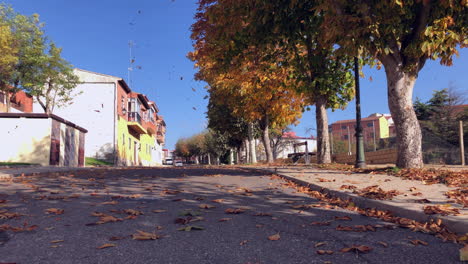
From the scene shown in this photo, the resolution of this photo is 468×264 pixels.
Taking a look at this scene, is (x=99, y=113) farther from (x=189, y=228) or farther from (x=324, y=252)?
(x=324, y=252)

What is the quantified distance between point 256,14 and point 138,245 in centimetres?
728

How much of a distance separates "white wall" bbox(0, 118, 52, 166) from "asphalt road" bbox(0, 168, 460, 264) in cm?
1772

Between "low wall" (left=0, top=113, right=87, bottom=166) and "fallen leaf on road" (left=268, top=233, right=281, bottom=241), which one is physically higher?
"low wall" (left=0, top=113, right=87, bottom=166)

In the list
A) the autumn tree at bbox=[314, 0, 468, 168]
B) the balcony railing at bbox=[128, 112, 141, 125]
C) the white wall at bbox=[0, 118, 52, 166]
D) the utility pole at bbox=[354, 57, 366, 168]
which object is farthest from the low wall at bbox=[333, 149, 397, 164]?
the balcony railing at bbox=[128, 112, 141, 125]

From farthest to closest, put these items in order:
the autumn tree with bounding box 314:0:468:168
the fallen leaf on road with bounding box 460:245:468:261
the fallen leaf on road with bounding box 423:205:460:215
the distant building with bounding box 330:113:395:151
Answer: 1. the distant building with bounding box 330:113:395:151
2. the autumn tree with bounding box 314:0:468:168
3. the fallen leaf on road with bounding box 423:205:460:215
4. the fallen leaf on road with bounding box 460:245:468:261

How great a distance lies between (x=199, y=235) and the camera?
369cm

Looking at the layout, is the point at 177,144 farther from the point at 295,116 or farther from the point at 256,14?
the point at 256,14

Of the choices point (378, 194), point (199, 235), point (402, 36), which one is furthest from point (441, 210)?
point (402, 36)

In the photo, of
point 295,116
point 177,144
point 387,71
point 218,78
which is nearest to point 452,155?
point 387,71

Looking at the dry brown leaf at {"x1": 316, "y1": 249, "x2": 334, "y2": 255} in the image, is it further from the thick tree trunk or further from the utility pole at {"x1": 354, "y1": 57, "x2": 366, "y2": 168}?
the thick tree trunk

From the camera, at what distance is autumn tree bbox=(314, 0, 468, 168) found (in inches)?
302

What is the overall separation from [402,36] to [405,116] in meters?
2.00

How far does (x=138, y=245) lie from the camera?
332 centimetres

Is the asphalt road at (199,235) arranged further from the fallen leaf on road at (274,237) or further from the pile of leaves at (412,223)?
the pile of leaves at (412,223)
